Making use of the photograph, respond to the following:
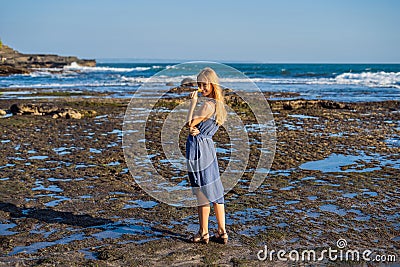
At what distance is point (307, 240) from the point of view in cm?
569

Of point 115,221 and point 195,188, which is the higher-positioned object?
point 195,188

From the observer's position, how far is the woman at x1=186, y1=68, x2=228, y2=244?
5.37 m

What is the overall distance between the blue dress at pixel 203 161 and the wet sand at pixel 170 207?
2.07 ft

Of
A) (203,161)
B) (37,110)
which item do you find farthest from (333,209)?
(37,110)

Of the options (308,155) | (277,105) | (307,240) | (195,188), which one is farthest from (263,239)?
(277,105)

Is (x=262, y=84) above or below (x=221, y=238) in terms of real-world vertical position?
above

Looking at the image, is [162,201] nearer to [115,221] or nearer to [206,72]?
[115,221]

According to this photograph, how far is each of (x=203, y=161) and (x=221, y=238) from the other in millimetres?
940

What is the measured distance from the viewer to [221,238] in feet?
18.3

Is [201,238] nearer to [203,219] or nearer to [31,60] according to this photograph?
[203,219]

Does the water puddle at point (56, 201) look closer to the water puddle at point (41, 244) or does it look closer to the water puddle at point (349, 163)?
the water puddle at point (41, 244)

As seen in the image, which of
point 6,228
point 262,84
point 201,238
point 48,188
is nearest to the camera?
point 201,238

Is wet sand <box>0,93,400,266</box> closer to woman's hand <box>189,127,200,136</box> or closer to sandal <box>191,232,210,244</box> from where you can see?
sandal <box>191,232,210,244</box>

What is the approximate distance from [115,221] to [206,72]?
7.94 feet
